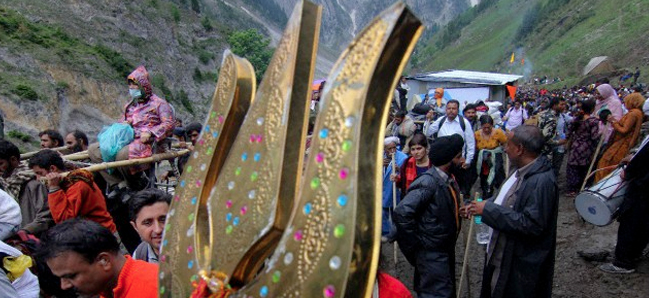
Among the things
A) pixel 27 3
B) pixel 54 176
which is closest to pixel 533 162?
pixel 54 176

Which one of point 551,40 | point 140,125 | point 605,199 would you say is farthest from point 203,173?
point 551,40

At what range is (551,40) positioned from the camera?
202 ft

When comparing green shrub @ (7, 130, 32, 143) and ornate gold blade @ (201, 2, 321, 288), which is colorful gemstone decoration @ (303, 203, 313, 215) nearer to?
ornate gold blade @ (201, 2, 321, 288)

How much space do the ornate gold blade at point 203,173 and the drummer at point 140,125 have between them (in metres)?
3.53

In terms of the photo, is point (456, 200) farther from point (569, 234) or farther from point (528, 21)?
point (528, 21)

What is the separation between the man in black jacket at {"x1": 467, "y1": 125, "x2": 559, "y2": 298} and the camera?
119 inches

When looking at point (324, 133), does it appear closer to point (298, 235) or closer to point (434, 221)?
point (298, 235)

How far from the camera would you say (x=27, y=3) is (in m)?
25.6

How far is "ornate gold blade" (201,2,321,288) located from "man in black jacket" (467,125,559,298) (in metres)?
2.39

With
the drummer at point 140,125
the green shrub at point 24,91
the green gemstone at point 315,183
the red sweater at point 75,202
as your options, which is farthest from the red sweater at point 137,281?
the green shrub at point 24,91

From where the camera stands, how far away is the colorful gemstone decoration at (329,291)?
99 cm

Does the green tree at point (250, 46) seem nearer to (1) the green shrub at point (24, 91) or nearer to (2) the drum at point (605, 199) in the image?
(1) the green shrub at point (24, 91)

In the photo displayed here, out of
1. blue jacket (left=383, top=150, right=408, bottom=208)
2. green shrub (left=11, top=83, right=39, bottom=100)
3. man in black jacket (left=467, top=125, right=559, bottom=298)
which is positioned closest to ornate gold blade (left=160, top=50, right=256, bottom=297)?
man in black jacket (left=467, top=125, right=559, bottom=298)

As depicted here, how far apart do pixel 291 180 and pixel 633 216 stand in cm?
488
